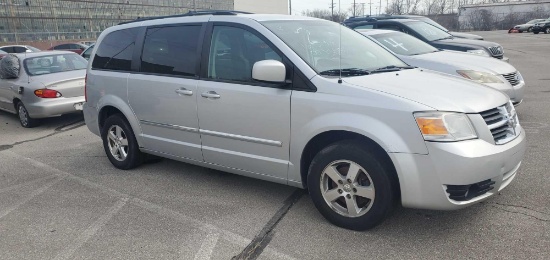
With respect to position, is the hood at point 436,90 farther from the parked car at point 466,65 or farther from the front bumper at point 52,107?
the front bumper at point 52,107

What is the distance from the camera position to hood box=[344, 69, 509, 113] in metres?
3.17

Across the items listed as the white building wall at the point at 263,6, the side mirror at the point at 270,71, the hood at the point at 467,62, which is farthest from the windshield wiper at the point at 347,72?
the white building wall at the point at 263,6

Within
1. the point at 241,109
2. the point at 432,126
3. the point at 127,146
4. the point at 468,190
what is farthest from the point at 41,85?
the point at 468,190

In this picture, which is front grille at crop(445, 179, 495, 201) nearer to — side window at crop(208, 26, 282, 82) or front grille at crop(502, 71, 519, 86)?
side window at crop(208, 26, 282, 82)

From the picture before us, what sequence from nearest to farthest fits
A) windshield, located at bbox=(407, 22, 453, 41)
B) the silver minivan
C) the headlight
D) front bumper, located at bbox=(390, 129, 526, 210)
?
1. front bumper, located at bbox=(390, 129, 526, 210)
2. the silver minivan
3. the headlight
4. windshield, located at bbox=(407, 22, 453, 41)

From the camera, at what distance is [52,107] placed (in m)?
7.99

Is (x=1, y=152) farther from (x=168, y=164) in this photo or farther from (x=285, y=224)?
(x=285, y=224)

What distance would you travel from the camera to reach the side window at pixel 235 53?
3.95 metres

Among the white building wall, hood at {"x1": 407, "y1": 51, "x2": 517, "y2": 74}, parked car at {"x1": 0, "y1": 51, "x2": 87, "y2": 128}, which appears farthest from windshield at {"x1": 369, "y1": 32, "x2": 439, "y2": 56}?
the white building wall

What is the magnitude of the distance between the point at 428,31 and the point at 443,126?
768 cm

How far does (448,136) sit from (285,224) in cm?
150

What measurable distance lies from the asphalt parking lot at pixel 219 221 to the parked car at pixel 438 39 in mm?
→ 4267

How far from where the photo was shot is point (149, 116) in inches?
191

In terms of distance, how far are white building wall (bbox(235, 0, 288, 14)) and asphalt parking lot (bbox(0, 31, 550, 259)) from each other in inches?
2333
